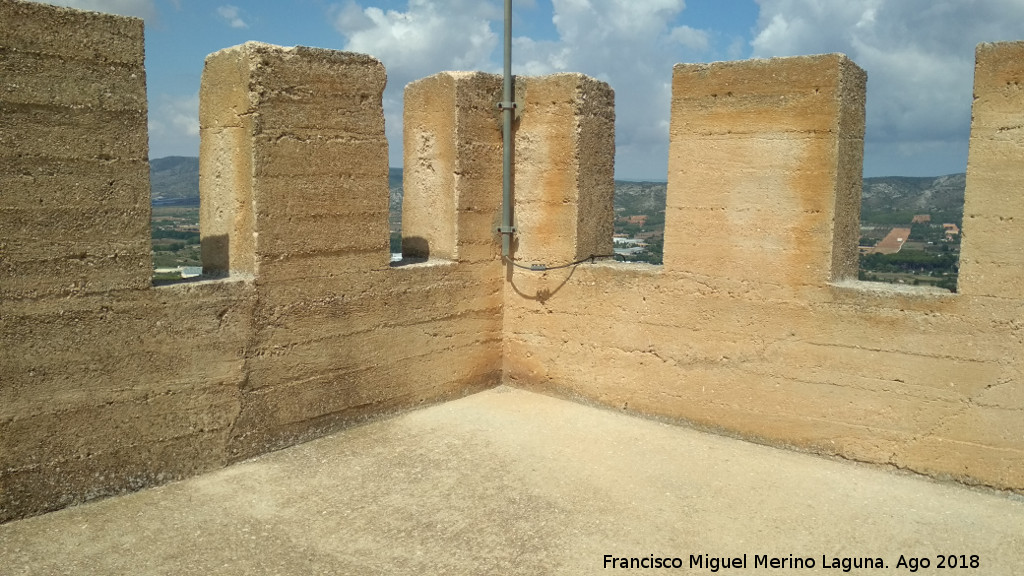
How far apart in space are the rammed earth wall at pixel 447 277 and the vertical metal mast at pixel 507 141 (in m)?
0.11

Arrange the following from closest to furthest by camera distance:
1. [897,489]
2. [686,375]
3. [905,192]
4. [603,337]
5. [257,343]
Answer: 1. [897,489]
2. [257,343]
3. [686,375]
4. [603,337]
5. [905,192]

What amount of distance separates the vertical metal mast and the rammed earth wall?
0.11 metres

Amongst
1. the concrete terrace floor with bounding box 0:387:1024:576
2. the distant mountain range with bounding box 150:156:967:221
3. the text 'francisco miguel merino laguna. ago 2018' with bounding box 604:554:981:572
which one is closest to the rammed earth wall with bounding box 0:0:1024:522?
the concrete terrace floor with bounding box 0:387:1024:576

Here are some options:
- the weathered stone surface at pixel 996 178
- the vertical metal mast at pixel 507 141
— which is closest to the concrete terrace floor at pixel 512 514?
the weathered stone surface at pixel 996 178

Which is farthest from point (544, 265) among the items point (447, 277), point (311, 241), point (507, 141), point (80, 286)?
point (80, 286)

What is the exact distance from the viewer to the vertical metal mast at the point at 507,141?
23.5 ft

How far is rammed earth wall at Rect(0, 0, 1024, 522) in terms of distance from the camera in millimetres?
4918

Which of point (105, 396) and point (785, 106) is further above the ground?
point (785, 106)

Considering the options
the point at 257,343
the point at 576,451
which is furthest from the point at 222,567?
the point at 576,451

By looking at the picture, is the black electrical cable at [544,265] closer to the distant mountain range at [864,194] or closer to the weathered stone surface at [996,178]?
the distant mountain range at [864,194]

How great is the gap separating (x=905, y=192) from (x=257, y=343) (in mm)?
10249

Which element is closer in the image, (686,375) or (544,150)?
(686,375)

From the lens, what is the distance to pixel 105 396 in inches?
203

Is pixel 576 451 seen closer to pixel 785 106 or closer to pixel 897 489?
pixel 897 489
